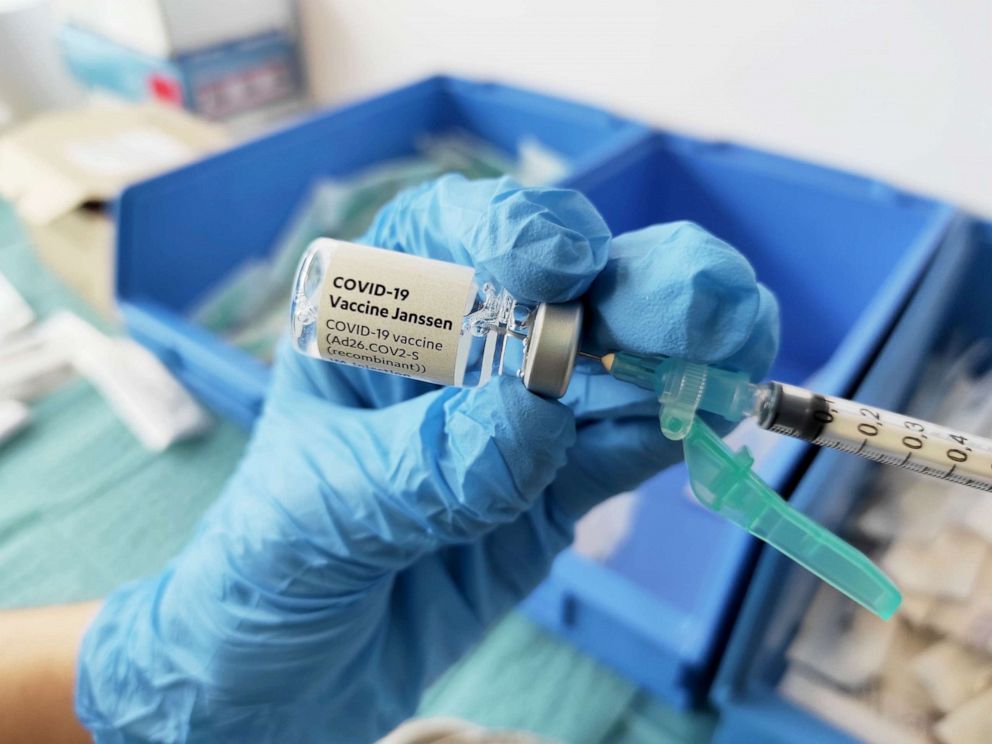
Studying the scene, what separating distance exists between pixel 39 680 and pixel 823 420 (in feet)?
2.09

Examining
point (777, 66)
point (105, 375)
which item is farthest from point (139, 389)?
point (777, 66)

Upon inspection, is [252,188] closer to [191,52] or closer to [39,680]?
[191,52]

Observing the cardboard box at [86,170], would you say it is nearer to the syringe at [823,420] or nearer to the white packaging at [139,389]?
the white packaging at [139,389]

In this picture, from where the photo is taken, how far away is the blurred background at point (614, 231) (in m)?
0.66

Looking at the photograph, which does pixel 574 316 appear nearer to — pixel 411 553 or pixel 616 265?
pixel 616 265

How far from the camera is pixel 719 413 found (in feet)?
1.37

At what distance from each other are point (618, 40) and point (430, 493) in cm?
92

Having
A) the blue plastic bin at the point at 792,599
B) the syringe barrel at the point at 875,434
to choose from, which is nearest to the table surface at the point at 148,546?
the blue plastic bin at the point at 792,599

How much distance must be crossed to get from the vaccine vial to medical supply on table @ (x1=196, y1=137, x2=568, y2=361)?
0.70 metres

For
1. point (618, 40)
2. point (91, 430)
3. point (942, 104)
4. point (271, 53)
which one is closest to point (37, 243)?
point (91, 430)

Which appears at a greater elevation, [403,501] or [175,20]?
[175,20]

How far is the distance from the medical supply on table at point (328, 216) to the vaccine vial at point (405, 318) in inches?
27.6

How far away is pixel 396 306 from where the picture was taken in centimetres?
39

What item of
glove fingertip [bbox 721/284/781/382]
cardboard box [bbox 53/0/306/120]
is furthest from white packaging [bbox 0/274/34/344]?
glove fingertip [bbox 721/284/781/382]
